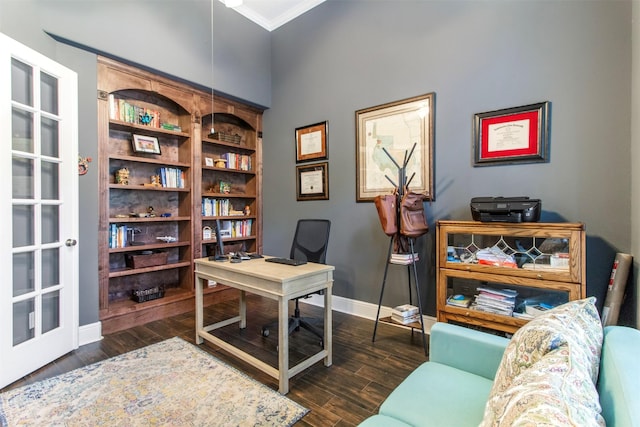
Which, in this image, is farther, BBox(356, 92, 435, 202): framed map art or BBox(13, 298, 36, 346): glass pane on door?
BBox(356, 92, 435, 202): framed map art

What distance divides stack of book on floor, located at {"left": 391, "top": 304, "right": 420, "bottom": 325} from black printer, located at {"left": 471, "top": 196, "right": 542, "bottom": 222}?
1.02 metres

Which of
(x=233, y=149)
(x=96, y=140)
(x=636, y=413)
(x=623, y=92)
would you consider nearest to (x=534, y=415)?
(x=636, y=413)

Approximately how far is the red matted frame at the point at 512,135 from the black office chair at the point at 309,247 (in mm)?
1562

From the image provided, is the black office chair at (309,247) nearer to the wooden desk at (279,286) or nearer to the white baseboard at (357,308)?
the wooden desk at (279,286)

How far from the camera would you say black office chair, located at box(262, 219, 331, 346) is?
2.81 meters

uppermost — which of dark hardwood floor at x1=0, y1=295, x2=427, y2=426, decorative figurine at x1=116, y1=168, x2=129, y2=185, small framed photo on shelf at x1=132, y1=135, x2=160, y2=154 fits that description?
small framed photo on shelf at x1=132, y1=135, x2=160, y2=154

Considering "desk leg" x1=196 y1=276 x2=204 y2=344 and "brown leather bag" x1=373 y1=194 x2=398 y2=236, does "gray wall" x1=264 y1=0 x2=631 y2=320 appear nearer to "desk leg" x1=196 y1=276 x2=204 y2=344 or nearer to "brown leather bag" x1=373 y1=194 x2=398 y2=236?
"brown leather bag" x1=373 y1=194 x2=398 y2=236

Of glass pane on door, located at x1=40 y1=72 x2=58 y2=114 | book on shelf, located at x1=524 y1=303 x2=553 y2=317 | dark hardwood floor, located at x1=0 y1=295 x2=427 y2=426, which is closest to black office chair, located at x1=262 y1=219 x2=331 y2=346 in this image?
dark hardwood floor, located at x1=0 y1=295 x2=427 y2=426

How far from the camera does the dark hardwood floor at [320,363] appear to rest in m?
1.88

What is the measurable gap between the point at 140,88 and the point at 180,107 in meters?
0.51

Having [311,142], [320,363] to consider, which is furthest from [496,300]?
[311,142]

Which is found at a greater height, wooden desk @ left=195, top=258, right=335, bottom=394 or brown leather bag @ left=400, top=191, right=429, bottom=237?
brown leather bag @ left=400, top=191, right=429, bottom=237

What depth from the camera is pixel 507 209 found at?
6.94ft

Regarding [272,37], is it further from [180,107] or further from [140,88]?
[140,88]
